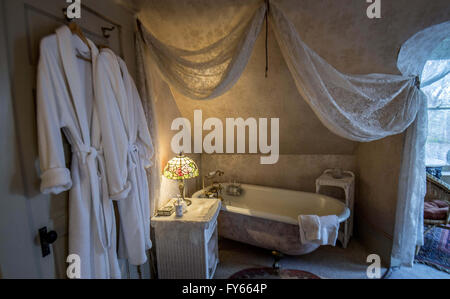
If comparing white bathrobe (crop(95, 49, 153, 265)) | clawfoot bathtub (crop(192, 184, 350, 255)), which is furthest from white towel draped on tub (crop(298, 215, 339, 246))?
white bathrobe (crop(95, 49, 153, 265))

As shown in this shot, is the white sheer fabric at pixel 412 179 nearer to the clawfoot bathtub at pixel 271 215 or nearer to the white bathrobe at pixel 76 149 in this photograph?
the clawfoot bathtub at pixel 271 215

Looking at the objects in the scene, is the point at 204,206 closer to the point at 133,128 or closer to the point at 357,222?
the point at 133,128

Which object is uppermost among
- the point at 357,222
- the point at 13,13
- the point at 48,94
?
the point at 13,13

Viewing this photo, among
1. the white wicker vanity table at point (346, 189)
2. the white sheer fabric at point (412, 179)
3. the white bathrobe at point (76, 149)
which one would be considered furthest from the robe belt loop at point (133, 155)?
the white wicker vanity table at point (346, 189)

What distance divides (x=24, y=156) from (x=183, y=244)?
1.27 meters

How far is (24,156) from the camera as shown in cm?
94

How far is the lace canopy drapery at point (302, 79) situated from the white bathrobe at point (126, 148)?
315mm

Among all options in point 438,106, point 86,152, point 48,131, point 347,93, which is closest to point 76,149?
point 86,152

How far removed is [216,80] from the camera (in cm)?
152

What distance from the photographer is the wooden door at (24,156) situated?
873 millimetres

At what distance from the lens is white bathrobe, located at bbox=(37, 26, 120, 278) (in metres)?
0.93

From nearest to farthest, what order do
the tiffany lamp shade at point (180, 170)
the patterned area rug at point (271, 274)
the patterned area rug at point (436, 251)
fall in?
the tiffany lamp shade at point (180, 170) < the patterned area rug at point (271, 274) < the patterned area rug at point (436, 251)
